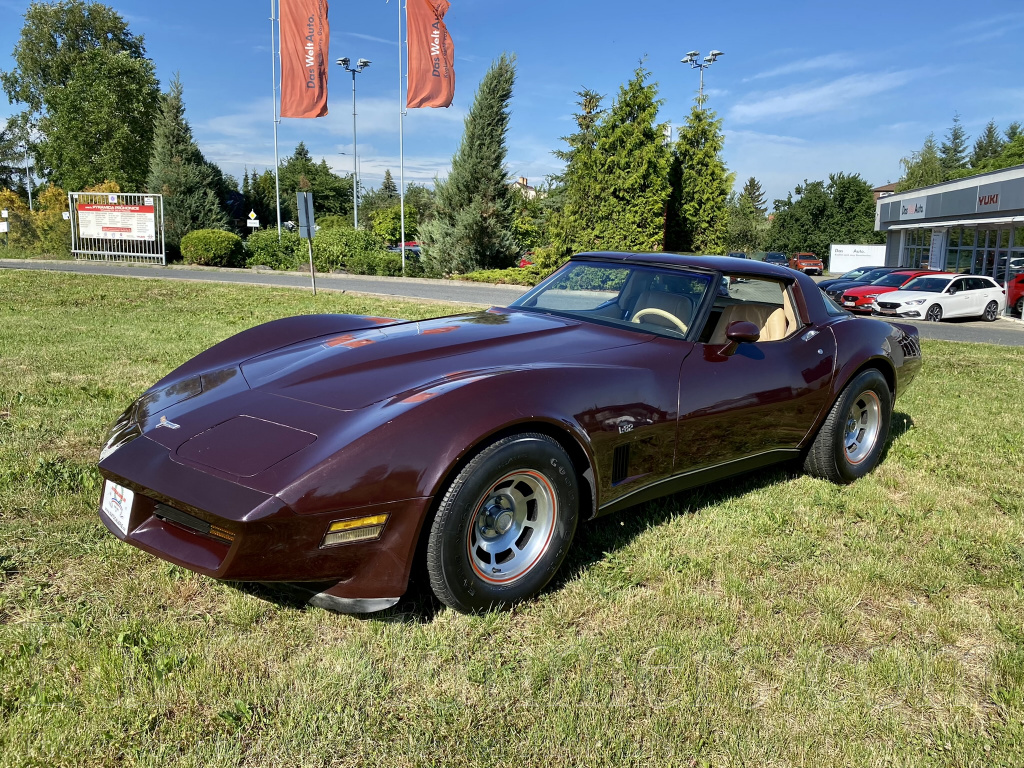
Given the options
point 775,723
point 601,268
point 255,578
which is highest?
point 601,268

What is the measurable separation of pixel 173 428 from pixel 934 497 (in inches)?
162

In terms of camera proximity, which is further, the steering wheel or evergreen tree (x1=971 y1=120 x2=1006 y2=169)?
evergreen tree (x1=971 y1=120 x2=1006 y2=169)

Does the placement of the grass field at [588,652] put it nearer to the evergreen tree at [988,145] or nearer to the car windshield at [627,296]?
the car windshield at [627,296]

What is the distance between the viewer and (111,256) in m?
25.9

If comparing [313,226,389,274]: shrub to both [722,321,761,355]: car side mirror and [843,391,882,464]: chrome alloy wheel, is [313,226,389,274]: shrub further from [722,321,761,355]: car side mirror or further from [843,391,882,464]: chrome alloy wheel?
[722,321,761,355]: car side mirror

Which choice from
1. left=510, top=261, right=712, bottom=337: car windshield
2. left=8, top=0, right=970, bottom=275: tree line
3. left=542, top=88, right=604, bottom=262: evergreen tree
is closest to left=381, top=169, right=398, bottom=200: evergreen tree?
left=8, top=0, right=970, bottom=275: tree line

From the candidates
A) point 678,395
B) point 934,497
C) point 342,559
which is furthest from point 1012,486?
point 342,559

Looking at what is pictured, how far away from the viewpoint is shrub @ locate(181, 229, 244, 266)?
27.5 m

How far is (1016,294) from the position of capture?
21812 millimetres

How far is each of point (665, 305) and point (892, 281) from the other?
21.4m

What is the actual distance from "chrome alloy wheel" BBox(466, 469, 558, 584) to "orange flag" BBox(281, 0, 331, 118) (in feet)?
89.2

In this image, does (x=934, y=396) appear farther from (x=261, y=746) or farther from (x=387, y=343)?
(x=261, y=746)

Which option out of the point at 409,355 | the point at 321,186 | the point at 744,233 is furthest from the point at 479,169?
the point at 321,186

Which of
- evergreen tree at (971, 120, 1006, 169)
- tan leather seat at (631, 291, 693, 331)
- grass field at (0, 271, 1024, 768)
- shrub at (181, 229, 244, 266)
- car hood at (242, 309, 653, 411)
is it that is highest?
evergreen tree at (971, 120, 1006, 169)
